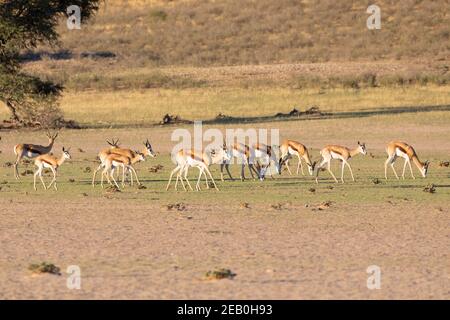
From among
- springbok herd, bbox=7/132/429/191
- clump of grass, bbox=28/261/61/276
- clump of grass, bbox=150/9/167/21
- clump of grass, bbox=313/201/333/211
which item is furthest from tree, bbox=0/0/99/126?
clump of grass, bbox=150/9/167/21

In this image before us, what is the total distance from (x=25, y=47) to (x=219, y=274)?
937 inches

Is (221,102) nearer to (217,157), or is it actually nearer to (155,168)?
(155,168)

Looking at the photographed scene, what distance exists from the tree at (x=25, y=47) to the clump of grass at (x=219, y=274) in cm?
2203

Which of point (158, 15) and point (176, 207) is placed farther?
point (158, 15)

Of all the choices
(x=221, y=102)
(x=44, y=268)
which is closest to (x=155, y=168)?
(x=44, y=268)

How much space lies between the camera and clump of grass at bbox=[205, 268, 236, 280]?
426 inches

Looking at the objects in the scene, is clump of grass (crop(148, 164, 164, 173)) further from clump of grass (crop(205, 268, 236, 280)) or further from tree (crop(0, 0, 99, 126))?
clump of grass (crop(205, 268, 236, 280))

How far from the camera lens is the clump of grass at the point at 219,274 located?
1081 cm

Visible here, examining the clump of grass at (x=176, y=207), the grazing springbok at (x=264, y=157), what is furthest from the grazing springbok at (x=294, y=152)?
the clump of grass at (x=176, y=207)

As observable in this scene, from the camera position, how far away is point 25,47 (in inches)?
1319

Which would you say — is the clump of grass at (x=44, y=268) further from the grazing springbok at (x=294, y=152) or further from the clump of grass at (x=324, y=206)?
the grazing springbok at (x=294, y=152)

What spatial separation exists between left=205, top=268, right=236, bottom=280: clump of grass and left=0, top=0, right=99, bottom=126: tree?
867 inches
